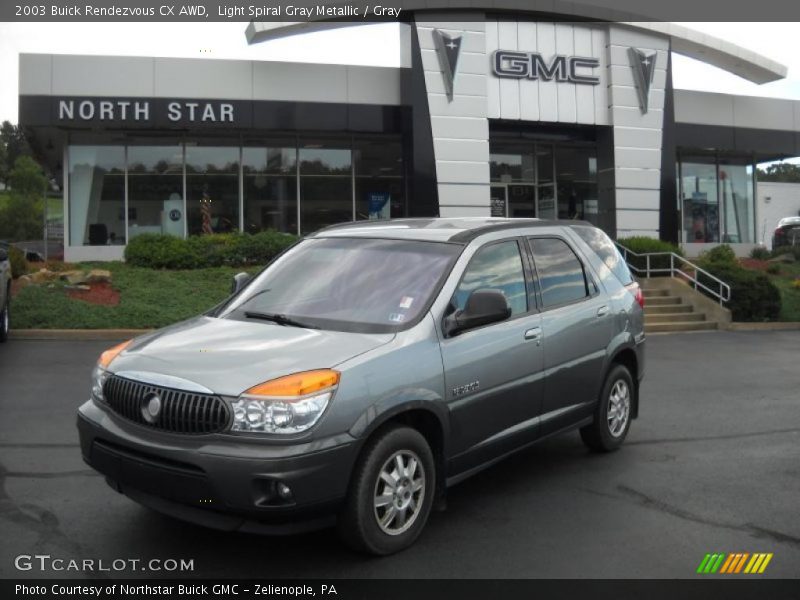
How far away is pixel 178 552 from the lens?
4285 millimetres

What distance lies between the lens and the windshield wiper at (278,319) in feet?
15.5

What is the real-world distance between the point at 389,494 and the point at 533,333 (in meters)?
1.70

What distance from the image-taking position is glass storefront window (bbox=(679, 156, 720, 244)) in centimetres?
2795

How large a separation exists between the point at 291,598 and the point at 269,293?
2131 mm

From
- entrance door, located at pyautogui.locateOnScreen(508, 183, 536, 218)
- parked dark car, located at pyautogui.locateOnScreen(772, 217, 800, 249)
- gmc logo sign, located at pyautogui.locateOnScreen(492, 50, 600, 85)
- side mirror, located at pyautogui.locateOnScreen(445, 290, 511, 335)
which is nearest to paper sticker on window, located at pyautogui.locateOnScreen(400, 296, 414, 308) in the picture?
side mirror, located at pyautogui.locateOnScreen(445, 290, 511, 335)

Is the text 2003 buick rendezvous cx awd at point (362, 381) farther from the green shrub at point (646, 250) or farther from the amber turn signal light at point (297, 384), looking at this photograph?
the green shrub at point (646, 250)

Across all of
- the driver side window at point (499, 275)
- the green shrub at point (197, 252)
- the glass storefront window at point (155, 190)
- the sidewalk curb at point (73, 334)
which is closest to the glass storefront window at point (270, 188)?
the glass storefront window at point (155, 190)

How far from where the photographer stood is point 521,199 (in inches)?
1021

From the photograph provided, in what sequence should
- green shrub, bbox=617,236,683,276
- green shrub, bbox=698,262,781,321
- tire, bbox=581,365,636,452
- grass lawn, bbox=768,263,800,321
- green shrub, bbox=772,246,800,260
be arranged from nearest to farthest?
tire, bbox=581,365,636,452
green shrub, bbox=698,262,781,321
grass lawn, bbox=768,263,800,321
green shrub, bbox=617,236,683,276
green shrub, bbox=772,246,800,260

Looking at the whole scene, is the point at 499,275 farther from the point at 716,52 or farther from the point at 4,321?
the point at 716,52

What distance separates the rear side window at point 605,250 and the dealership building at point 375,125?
14.3m

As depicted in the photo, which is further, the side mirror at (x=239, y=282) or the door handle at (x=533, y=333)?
the side mirror at (x=239, y=282)

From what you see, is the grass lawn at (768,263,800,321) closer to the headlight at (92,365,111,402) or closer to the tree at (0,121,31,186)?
the headlight at (92,365,111,402)

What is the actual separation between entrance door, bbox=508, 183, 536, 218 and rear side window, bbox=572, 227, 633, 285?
62.2ft
